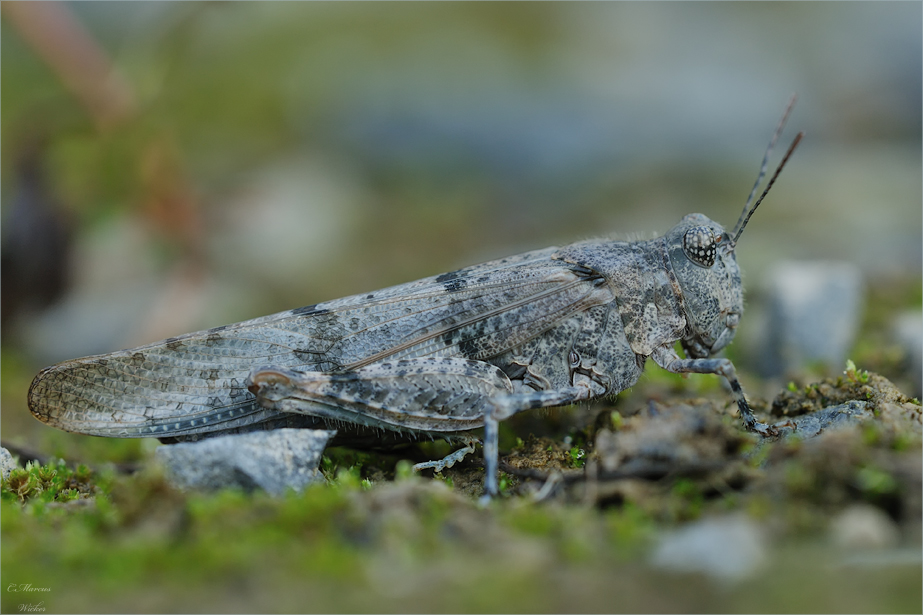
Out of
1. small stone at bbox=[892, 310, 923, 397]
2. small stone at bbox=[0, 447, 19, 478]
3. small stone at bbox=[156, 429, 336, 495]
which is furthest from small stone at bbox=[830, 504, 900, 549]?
small stone at bbox=[0, 447, 19, 478]

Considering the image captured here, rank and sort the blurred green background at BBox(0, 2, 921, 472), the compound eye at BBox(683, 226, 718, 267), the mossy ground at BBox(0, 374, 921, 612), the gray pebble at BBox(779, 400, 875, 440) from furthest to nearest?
the blurred green background at BBox(0, 2, 921, 472)
the compound eye at BBox(683, 226, 718, 267)
the gray pebble at BBox(779, 400, 875, 440)
the mossy ground at BBox(0, 374, 921, 612)

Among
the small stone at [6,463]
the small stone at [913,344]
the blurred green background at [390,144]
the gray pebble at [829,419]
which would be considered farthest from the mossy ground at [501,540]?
the blurred green background at [390,144]

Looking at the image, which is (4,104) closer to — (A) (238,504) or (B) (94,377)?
(B) (94,377)

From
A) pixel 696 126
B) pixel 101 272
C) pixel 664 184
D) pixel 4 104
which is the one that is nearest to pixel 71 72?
pixel 101 272

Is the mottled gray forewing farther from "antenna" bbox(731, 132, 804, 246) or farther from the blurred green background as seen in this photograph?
the blurred green background

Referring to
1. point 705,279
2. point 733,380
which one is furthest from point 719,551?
point 705,279

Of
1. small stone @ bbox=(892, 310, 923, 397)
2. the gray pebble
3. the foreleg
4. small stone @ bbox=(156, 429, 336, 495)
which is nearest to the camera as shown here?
small stone @ bbox=(156, 429, 336, 495)

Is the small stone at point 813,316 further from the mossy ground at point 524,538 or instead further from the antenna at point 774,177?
the mossy ground at point 524,538

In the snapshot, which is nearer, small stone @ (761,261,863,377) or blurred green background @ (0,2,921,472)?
small stone @ (761,261,863,377)
